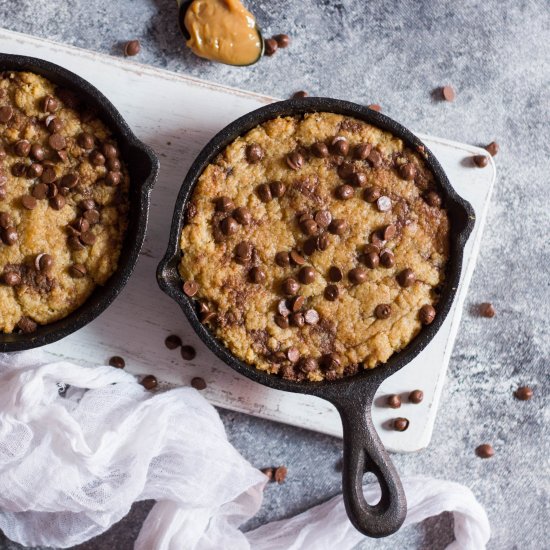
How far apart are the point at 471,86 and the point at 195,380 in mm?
1656

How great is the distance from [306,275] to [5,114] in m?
1.15

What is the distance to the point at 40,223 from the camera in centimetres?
255

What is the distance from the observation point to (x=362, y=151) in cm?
256

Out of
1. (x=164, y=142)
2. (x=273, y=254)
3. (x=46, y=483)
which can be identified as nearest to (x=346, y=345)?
(x=273, y=254)

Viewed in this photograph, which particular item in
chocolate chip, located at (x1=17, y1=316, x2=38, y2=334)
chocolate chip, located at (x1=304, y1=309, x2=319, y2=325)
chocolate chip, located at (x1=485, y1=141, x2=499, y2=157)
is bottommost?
chocolate chip, located at (x1=17, y1=316, x2=38, y2=334)

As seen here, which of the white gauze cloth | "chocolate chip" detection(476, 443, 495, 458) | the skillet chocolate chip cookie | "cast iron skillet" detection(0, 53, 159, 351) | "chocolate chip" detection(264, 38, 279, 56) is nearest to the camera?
"cast iron skillet" detection(0, 53, 159, 351)

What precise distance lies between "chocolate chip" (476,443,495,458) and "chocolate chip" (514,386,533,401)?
0.24 m

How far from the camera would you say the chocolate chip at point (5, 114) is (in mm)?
2531

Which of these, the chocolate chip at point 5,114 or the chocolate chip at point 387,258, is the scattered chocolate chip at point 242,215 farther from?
the chocolate chip at point 5,114

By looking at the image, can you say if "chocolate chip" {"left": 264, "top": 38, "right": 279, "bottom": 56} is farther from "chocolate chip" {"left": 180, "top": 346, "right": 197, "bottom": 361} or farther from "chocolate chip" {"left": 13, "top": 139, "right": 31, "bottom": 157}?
"chocolate chip" {"left": 180, "top": 346, "right": 197, "bottom": 361}

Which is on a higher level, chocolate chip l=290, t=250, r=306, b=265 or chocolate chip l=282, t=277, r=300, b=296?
chocolate chip l=290, t=250, r=306, b=265

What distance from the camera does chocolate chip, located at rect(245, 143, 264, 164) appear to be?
8.41ft

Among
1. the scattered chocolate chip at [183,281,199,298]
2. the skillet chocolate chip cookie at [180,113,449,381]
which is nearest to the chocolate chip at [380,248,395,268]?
the skillet chocolate chip cookie at [180,113,449,381]

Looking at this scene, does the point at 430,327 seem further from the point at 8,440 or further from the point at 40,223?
the point at 8,440
